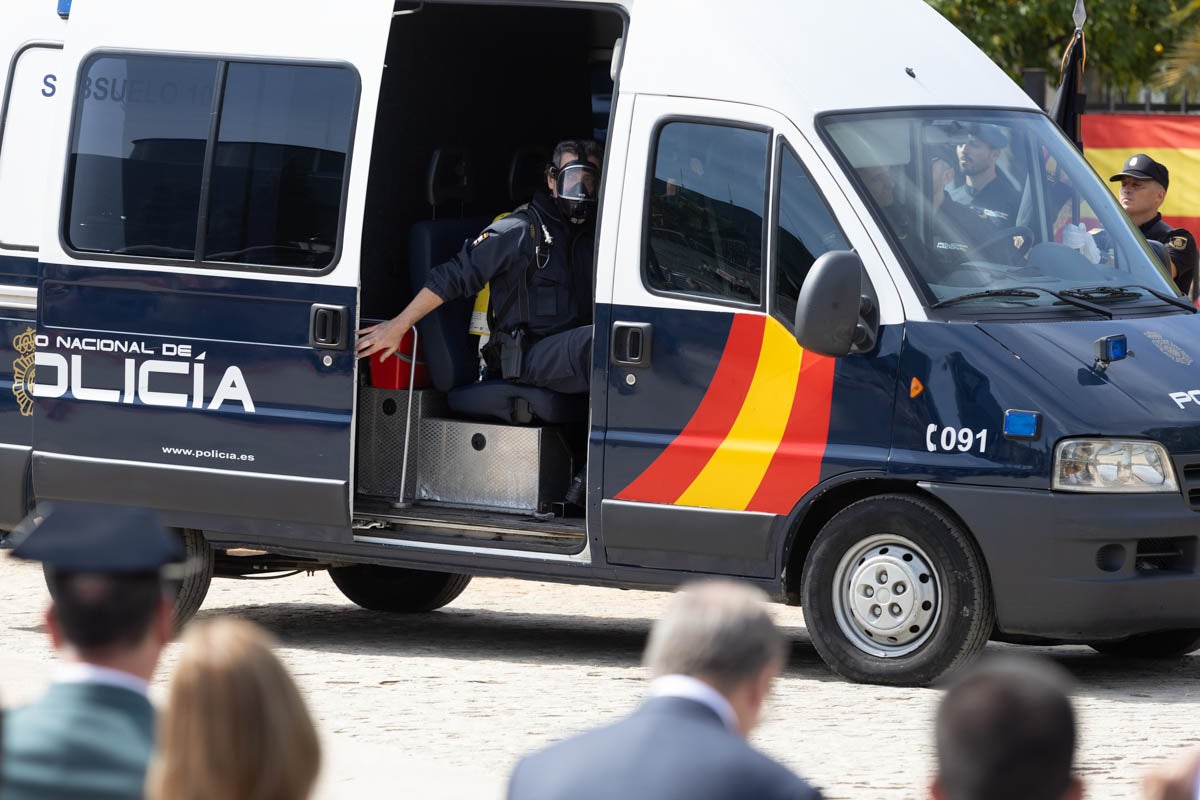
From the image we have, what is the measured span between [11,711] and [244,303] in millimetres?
5740

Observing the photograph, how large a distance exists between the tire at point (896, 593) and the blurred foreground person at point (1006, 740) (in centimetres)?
490

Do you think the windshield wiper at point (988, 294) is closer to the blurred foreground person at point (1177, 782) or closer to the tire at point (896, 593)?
the tire at point (896, 593)

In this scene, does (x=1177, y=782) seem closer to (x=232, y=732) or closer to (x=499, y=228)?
(x=232, y=732)

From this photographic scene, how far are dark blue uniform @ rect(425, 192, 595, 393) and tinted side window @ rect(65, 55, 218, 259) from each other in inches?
46.0

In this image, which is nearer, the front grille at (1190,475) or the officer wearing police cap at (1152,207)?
the front grille at (1190,475)

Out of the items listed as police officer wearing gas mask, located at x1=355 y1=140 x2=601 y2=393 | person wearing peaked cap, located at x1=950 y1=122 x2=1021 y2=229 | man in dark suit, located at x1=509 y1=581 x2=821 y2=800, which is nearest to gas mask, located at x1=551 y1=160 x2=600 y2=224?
police officer wearing gas mask, located at x1=355 y1=140 x2=601 y2=393

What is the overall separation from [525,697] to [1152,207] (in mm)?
4462

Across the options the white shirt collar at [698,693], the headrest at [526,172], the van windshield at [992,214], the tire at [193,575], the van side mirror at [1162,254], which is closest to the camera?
the white shirt collar at [698,693]

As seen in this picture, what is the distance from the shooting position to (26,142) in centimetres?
949

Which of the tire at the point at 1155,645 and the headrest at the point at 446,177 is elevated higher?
the headrest at the point at 446,177

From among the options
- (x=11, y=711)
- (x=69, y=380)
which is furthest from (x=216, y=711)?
(x=69, y=380)

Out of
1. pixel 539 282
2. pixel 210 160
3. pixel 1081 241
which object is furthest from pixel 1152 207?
pixel 210 160

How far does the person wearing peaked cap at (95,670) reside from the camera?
3.10 m

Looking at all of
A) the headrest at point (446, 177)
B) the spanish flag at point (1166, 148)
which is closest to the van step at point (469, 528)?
the headrest at point (446, 177)
